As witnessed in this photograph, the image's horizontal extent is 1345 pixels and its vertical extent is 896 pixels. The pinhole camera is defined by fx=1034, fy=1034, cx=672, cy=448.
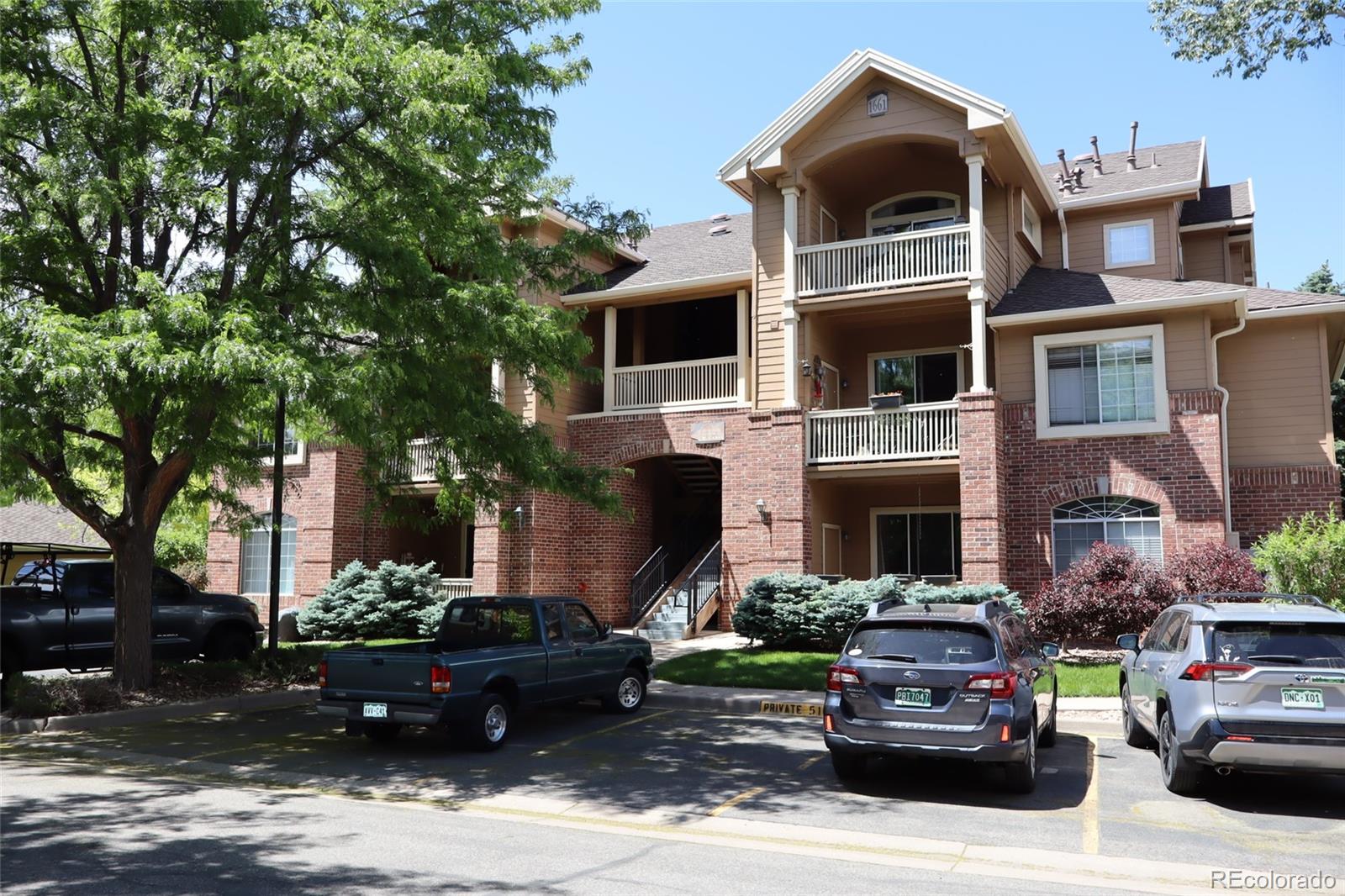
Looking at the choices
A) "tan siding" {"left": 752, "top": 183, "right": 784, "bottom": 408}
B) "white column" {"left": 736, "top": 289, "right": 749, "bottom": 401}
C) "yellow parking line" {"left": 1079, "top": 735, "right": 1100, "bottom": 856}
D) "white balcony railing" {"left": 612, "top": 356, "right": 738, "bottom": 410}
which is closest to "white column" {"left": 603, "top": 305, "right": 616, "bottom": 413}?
"white balcony railing" {"left": 612, "top": 356, "right": 738, "bottom": 410}

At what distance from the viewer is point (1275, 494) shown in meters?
19.2

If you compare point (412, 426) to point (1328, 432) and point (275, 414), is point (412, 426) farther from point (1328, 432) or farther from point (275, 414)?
point (1328, 432)

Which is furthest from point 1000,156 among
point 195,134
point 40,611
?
point 40,611

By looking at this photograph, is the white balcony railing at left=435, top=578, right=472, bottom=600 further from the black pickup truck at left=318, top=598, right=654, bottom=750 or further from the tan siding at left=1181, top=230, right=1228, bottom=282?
the tan siding at left=1181, top=230, right=1228, bottom=282

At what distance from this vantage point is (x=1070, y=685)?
46.9 ft

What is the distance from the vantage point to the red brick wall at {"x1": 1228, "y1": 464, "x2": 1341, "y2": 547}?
18.8m

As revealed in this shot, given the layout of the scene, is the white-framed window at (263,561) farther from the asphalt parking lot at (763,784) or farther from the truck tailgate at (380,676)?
the truck tailgate at (380,676)

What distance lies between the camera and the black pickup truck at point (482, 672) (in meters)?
10.2

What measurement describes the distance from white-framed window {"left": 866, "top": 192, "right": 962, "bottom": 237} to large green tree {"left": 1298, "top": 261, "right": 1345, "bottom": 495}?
14095 millimetres

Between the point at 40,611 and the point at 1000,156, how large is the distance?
1843 cm

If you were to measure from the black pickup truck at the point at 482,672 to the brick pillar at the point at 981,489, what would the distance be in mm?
8254

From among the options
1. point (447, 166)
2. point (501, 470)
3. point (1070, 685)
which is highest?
point (447, 166)

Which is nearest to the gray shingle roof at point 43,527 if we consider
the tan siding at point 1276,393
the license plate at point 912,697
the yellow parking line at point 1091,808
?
the license plate at point 912,697

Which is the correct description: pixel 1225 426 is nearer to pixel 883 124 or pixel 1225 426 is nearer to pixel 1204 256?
pixel 1204 256
